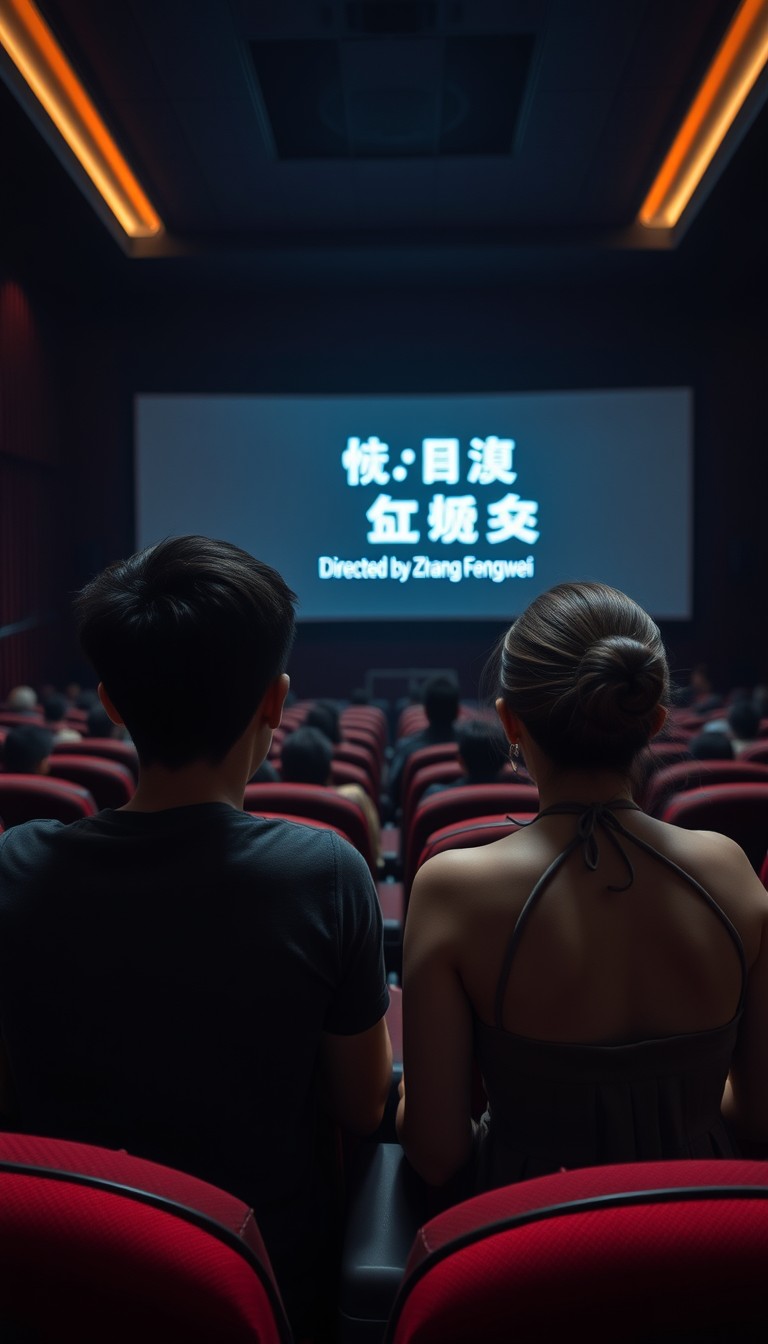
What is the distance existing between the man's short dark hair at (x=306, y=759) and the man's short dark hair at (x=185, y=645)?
2205 mm

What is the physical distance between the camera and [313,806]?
2.40 m

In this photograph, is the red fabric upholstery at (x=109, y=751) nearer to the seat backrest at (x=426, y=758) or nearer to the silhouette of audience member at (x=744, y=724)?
the seat backrest at (x=426, y=758)

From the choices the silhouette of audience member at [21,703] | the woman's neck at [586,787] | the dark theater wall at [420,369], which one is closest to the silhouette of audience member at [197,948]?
the woman's neck at [586,787]

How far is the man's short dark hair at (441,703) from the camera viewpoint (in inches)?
184

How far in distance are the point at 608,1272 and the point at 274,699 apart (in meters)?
0.67

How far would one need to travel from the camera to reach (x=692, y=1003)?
1.04m

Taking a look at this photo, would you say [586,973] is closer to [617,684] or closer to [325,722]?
[617,684]

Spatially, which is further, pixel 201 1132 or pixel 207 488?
pixel 207 488

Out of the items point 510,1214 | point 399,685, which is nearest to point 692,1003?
point 510,1214

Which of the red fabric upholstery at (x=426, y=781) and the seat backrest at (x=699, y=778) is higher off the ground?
the seat backrest at (x=699, y=778)

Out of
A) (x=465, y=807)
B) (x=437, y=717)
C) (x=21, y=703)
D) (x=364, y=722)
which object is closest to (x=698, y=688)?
(x=364, y=722)

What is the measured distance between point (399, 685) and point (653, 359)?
447 centimetres

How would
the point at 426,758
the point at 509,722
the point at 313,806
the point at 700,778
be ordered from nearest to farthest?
the point at 509,722 → the point at 313,806 → the point at 700,778 → the point at 426,758

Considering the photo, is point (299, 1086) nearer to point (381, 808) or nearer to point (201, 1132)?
point (201, 1132)
